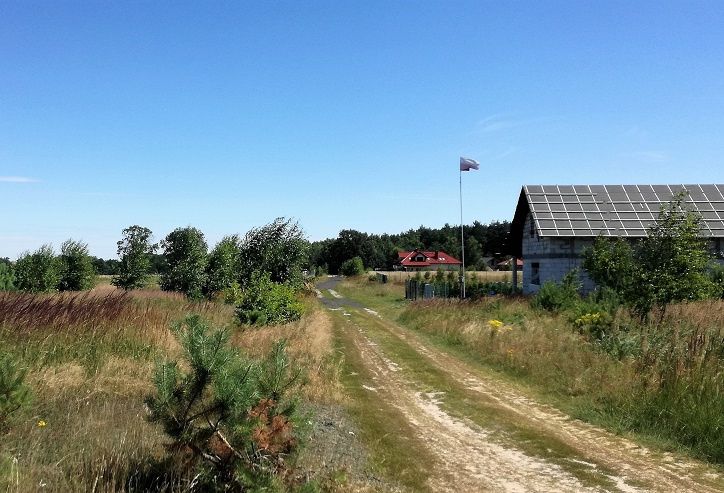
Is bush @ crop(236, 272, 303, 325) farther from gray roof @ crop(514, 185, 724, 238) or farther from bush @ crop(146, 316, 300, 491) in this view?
gray roof @ crop(514, 185, 724, 238)

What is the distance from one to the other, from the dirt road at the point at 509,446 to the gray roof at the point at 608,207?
1647 centimetres

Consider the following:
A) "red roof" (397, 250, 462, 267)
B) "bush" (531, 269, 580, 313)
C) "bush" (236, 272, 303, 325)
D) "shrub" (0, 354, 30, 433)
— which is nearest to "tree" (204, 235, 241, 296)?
Answer: "bush" (236, 272, 303, 325)

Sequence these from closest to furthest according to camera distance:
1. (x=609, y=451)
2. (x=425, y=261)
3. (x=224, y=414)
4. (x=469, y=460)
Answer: (x=224, y=414) → (x=469, y=460) → (x=609, y=451) → (x=425, y=261)

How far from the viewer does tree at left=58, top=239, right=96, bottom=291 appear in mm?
33750

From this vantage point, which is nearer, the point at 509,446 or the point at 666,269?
the point at 509,446

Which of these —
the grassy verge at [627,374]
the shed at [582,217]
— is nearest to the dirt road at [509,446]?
the grassy verge at [627,374]

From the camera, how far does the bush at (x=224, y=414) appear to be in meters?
4.14

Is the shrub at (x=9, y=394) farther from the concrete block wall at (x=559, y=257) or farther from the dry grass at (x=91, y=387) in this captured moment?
the concrete block wall at (x=559, y=257)

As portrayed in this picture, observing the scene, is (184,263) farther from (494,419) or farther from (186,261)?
(494,419)

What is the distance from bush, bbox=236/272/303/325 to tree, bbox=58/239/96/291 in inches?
848

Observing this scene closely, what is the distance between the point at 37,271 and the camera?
2995 cm

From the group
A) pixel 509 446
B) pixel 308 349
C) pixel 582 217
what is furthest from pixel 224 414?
pixel 582 217

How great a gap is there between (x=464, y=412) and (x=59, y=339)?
647cm

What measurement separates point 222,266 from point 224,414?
22.8 meters
